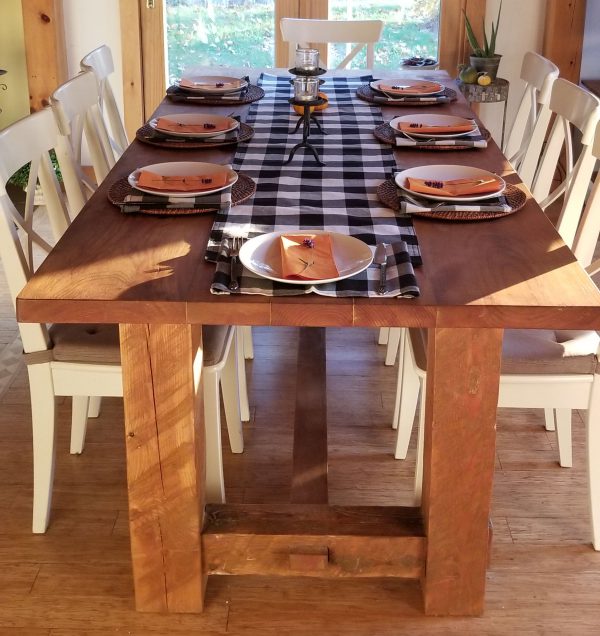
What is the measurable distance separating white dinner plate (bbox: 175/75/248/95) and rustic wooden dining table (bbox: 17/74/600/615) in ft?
3.35

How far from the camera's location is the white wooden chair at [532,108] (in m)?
2.81

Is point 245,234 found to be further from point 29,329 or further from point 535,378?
point 535,378

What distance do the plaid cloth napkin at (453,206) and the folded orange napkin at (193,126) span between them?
721mm

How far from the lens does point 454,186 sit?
2.09 meters

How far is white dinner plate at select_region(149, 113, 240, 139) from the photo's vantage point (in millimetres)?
2541

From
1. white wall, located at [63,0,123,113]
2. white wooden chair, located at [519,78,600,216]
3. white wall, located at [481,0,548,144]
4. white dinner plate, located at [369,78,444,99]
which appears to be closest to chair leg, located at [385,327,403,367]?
white wooden chair, located at [519,78,600,216]

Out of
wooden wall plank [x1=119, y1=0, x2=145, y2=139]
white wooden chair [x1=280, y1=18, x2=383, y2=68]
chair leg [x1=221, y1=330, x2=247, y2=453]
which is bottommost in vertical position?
chair leg [x1=221, y1=330, x2=247, y2=453]

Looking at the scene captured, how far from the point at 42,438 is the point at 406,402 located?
0.87 metres

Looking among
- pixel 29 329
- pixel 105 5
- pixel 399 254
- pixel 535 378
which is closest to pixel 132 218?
pixel 29 329

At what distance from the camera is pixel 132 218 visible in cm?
202

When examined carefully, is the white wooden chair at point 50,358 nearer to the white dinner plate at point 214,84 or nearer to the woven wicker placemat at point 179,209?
the woven wicker placemat at point 179,209

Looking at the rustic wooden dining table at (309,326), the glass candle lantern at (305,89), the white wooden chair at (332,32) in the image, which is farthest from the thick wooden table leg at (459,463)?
the white wooden chair at (332,32)

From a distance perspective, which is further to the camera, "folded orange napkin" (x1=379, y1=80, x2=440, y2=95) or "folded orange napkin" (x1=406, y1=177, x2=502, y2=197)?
"folded orange napkin" (x1=379, y1=80, x2=440, y2=95)

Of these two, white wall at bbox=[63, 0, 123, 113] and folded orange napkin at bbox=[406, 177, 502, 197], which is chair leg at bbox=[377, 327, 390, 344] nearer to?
folded orange napkin at bbox=[406, 177, 502, 197]
